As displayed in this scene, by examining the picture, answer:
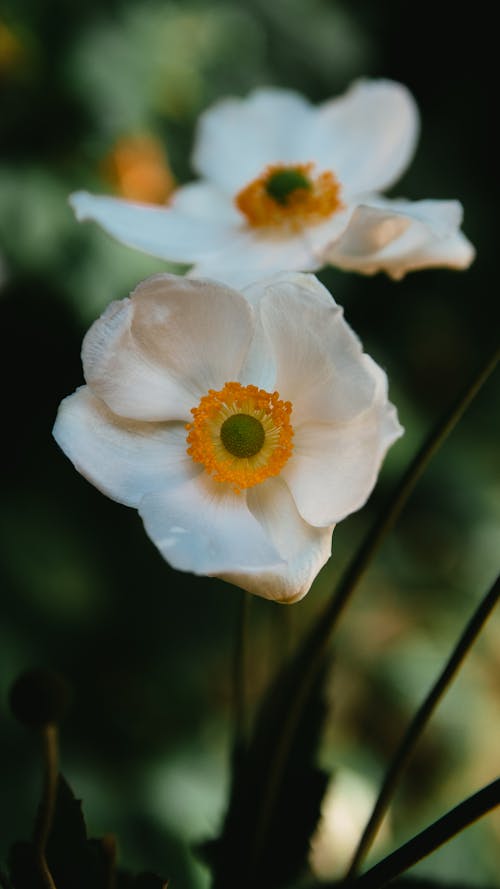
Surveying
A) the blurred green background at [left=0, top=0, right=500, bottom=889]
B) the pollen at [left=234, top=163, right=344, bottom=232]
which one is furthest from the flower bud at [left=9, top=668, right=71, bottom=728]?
the blurred green background at [left=0, top=0, right=500, bottom=889]

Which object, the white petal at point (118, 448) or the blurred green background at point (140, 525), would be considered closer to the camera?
the white petal at point (118, 448)

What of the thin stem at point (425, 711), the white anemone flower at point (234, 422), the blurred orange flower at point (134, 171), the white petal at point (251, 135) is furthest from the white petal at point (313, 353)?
the blurred orange flower at point (134, 171)

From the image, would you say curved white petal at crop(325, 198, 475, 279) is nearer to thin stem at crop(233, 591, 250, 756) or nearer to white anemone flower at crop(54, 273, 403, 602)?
white anemone flower at crop(54, 273, 403, 602)

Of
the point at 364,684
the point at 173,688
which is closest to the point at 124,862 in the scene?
the point at 173,688

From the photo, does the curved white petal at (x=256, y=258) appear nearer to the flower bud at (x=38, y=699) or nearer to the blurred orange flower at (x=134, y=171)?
the flower bud at (x=38, y=699)

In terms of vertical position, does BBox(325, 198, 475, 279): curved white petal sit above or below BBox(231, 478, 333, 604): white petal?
above

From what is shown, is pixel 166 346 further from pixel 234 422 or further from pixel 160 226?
pixel 160 226
